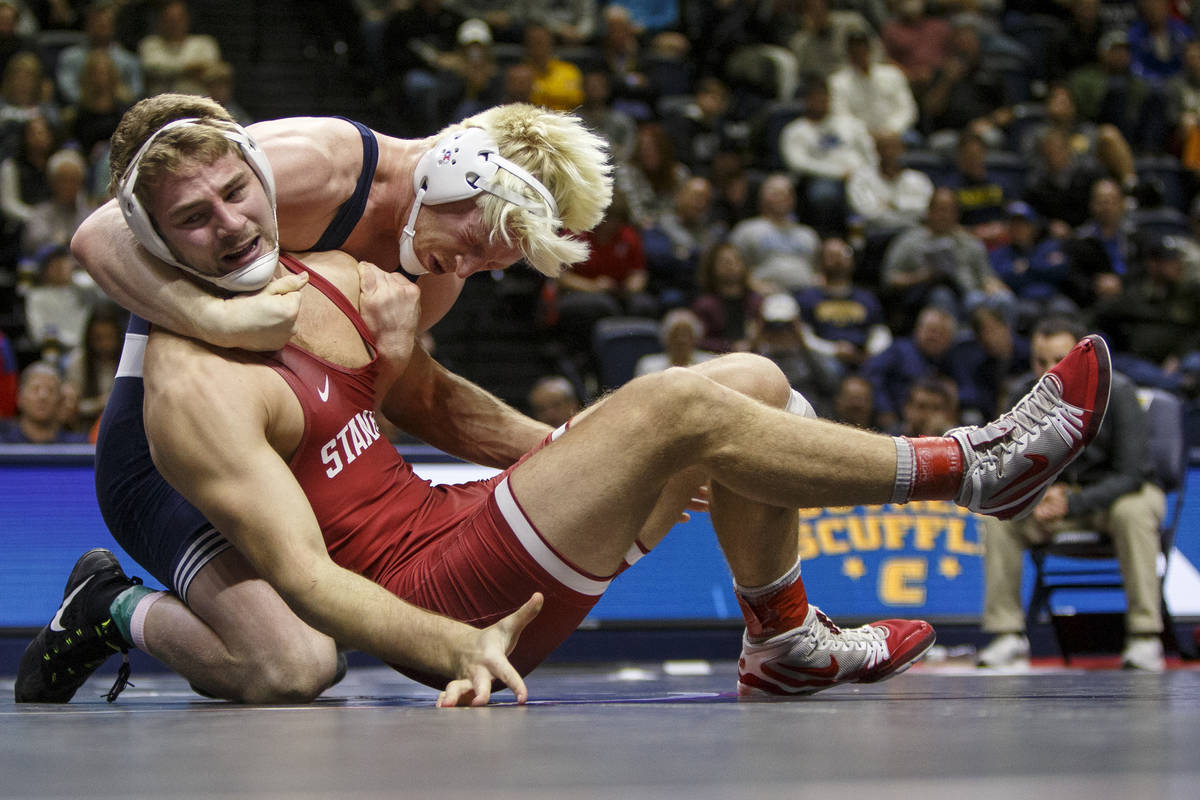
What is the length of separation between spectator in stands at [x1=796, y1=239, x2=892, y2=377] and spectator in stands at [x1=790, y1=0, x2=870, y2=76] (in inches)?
90.9

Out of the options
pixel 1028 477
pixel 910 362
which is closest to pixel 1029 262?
pixel 910 362

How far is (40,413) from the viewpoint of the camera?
5.41 meters

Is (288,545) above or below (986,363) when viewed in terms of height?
above

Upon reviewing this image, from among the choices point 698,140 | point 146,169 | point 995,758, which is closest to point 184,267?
point 146,169

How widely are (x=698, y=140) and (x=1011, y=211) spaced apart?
6.35 ft

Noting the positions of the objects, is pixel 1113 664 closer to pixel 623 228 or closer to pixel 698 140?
pixel 623 228

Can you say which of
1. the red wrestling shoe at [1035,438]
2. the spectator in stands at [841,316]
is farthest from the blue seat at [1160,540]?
the red wrestling shoe at [1035,438]

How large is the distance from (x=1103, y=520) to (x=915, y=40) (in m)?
5.74

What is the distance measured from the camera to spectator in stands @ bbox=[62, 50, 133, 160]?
24.2 ft

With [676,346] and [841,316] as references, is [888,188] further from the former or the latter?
[676,346]

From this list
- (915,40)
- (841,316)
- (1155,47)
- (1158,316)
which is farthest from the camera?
(1155,47)

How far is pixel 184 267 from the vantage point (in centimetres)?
234

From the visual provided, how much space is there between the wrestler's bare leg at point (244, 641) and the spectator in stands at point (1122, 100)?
8.39m

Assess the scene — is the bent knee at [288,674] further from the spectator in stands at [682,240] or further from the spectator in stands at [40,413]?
the spectator in stands at [682,240]
